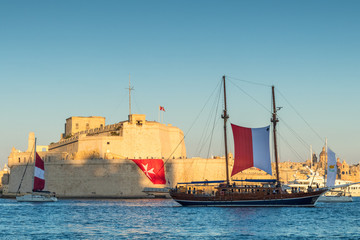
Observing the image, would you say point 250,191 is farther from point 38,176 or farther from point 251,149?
point 38,176

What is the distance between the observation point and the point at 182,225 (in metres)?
38.2

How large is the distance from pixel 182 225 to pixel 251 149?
1989 centimetres

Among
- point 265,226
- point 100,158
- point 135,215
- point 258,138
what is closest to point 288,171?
point 100,158

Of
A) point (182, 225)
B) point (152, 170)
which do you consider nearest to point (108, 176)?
point (152, 170)

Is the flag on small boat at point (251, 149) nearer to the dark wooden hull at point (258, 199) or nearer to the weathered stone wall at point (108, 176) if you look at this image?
the dark wooden hull at point (258, 199)

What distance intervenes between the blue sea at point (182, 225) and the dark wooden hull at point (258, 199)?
2.03 metres

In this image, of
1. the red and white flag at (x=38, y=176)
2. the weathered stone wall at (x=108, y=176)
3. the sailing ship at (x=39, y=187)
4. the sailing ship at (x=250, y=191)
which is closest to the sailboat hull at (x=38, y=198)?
the sailing ship at (x=39, y=187)

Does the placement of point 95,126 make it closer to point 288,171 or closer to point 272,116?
A: point 288,171

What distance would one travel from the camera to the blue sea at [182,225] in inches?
1304

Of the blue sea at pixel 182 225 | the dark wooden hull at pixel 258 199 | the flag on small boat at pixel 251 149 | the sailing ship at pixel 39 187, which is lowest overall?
the blue sea at pixel 182 225

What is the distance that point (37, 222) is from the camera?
41.1 meters

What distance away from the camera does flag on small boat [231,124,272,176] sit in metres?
56.1

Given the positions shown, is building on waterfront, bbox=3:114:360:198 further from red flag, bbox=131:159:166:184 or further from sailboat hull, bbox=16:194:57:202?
sailboat hull, bbox=16:194:57:202

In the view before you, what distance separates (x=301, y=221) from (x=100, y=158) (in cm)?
4349
